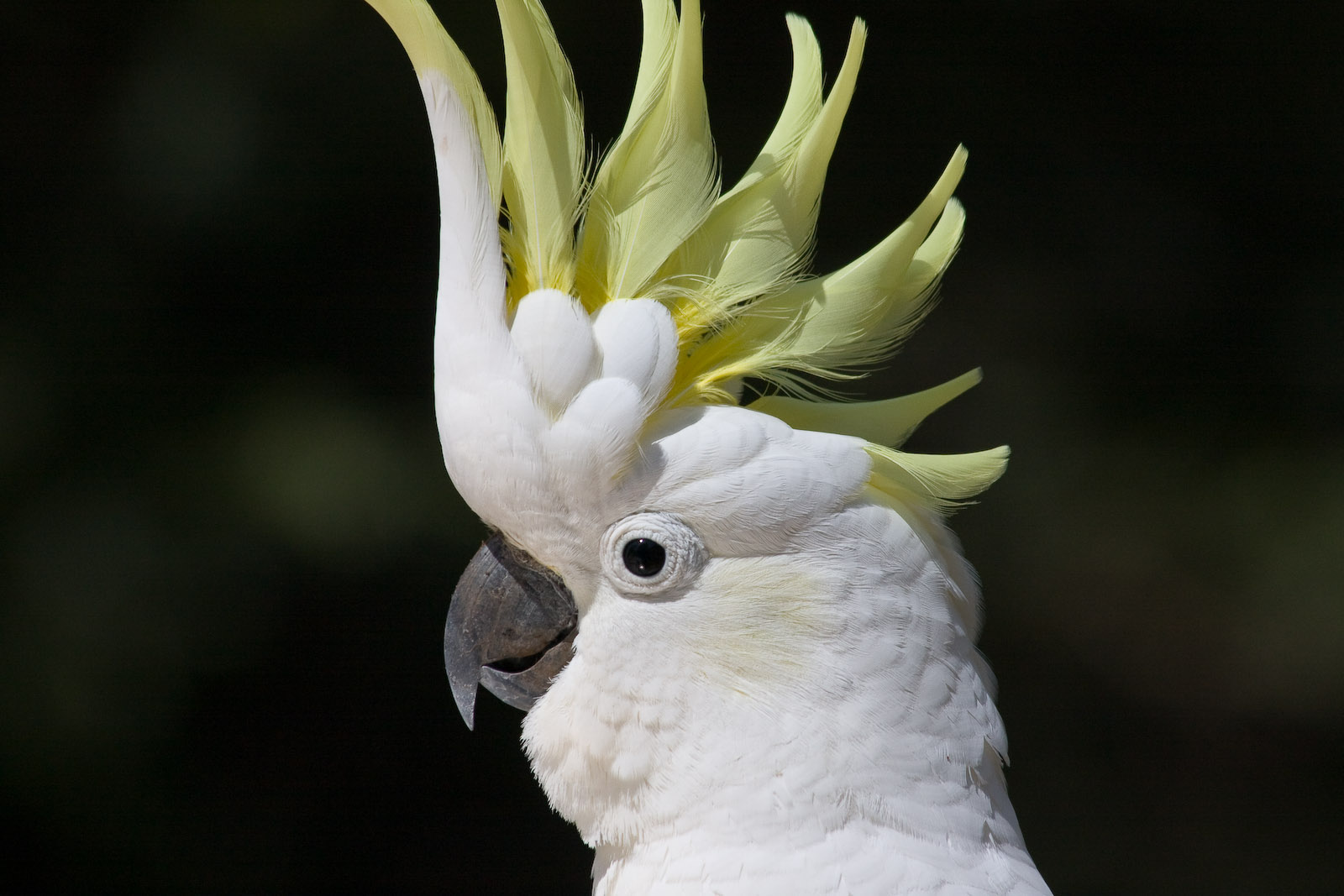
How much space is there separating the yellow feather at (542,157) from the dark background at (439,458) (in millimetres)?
1168

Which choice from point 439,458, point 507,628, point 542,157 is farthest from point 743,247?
point 439,458

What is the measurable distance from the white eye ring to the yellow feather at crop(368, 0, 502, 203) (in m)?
0.32

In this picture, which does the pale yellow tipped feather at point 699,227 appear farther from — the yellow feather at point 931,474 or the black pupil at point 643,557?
the black pupil at point 643,557

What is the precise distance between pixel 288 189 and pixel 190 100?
0.23 metres

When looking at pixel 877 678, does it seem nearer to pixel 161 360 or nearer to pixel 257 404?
pixel 257 404

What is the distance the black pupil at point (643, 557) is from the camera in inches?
38.4

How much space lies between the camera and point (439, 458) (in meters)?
2.23

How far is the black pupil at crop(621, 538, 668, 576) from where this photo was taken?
974mm

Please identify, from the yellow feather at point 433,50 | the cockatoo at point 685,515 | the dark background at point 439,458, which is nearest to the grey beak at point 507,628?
the cockatoo at point 685,515

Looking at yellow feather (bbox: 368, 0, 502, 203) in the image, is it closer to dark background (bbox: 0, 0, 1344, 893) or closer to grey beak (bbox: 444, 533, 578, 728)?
grey beak (bbox: 444, 533, 578, 728)

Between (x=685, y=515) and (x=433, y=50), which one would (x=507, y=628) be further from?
(x=433, y=50)

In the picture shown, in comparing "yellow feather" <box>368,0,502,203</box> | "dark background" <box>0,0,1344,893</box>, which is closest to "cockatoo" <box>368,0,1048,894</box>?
"yellow feather" <box>368,0,502,203</box>

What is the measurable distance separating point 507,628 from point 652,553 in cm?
17

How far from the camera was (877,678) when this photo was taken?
0.97 meters
